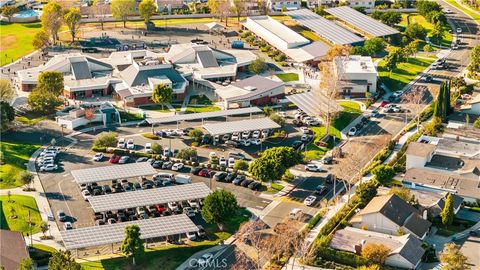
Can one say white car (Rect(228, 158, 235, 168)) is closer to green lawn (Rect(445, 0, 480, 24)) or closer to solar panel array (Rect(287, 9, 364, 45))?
solar panel array (Rect(287, 9, 364, 45))

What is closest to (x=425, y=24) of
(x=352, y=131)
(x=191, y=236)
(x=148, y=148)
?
(x=352, y=131)

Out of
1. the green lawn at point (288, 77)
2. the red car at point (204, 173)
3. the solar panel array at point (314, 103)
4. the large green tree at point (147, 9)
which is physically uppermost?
the large green tree at point (147, 9)

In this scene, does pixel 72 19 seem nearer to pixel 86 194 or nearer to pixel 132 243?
pixel 86 194

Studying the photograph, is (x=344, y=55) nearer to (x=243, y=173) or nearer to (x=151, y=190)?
(x=243, y=173)

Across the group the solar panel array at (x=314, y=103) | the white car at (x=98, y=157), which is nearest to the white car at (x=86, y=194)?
the white car at (x=98, y=157)

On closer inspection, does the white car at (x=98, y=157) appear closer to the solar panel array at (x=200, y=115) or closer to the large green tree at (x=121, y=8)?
the solar panel array at (x=200, y=115)

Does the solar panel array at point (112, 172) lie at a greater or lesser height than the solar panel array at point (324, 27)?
lesser

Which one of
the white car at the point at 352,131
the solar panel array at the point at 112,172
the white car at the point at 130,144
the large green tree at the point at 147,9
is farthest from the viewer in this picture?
the large green tree at the point at 147,9
